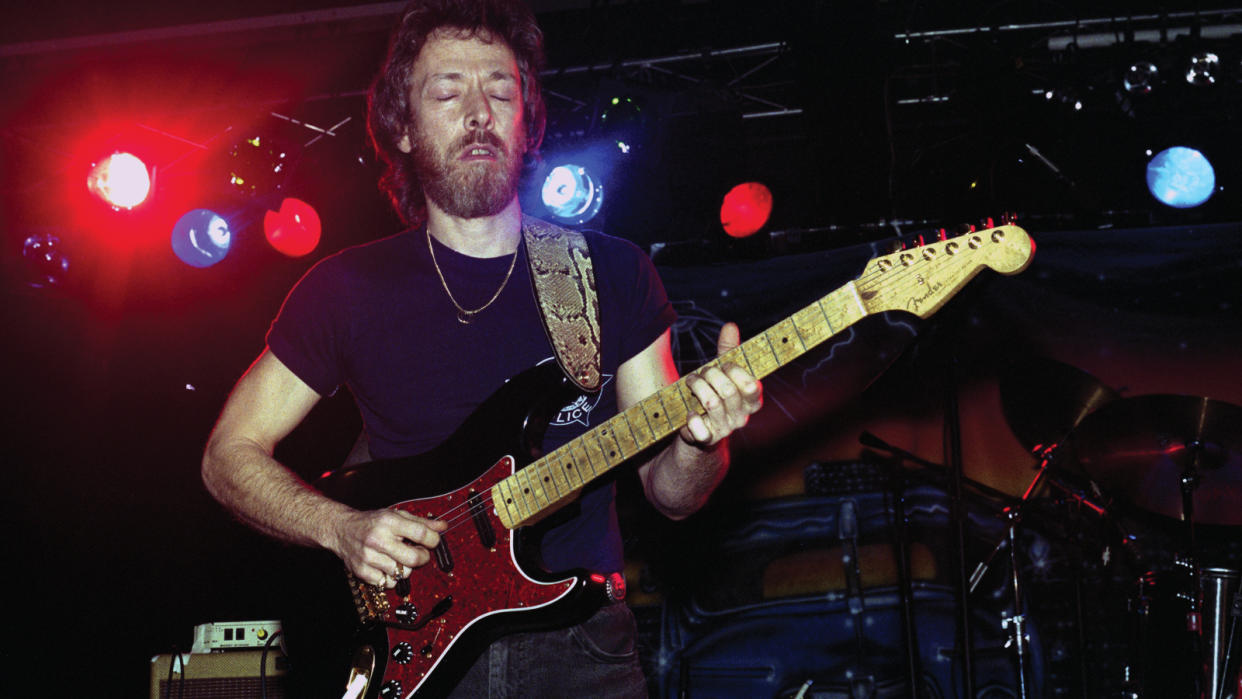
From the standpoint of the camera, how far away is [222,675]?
4.40 m

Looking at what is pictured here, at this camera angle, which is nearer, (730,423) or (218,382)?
(730,423)

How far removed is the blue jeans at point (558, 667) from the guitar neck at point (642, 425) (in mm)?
325

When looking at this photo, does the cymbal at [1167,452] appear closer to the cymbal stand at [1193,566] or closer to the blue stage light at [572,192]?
the cymbal stand at [1193,566]

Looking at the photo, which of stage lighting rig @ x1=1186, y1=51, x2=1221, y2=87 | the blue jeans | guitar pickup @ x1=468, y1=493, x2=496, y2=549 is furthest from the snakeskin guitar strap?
stage lighting rig @ x1=1186, y1=51, x2=1221, y2=87

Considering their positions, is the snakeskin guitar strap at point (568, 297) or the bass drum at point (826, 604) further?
the bass drum at point (826, 604)

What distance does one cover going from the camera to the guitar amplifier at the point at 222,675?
14.4ft

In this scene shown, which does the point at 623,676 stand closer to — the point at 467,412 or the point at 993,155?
the point at 467,412

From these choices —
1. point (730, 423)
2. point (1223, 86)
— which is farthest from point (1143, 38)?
point (730, 423)

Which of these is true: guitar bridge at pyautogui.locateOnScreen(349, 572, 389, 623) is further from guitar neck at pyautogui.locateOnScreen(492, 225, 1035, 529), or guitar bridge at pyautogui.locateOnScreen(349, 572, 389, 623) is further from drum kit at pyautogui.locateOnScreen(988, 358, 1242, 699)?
drum kit at pyautogui.locateOnScreen(988, 358, 1242, 699)

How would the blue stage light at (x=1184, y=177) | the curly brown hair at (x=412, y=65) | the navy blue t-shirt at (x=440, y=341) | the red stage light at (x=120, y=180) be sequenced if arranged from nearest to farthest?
the navy blue t-shirt at (x=440, y=341) → the curly brown hair at (x=412, y=65) → the blue stage light at (x=1184, y=177) → the red stage light at (x=120, y=180)

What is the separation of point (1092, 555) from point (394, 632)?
475cm

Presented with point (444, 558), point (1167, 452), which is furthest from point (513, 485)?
point (1167, 452)

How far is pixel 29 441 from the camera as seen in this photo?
7.27m

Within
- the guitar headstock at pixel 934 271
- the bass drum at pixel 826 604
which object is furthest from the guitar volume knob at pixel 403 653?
the bass drum at pixel 826 604
